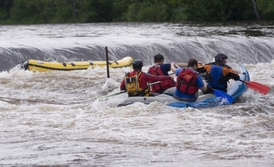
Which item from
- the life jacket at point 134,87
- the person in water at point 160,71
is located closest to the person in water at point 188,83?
the person in water at point 160,71

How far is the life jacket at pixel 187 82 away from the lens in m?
9.40

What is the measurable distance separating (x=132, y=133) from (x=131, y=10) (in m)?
39.6

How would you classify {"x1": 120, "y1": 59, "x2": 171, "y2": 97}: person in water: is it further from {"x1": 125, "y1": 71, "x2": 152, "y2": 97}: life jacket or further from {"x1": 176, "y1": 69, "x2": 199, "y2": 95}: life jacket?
{"x1": 176, "y1": 69, "x2": 199, "y2": 95}: life jacket

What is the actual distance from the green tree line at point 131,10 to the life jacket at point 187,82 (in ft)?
86.0

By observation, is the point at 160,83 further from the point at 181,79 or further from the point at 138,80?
the point at 181,79

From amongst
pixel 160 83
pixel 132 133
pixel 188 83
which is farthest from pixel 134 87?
pixel 132 133

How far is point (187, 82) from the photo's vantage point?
31.2 feet

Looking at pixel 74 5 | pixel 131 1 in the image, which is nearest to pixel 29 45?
pixel 131 1

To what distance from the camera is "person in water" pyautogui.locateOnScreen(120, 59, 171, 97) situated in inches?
383

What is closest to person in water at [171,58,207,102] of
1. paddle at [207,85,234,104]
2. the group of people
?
the group of people

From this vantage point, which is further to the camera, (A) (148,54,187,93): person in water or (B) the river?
(A) (148,54,187,93): person in water

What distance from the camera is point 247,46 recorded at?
2042cm

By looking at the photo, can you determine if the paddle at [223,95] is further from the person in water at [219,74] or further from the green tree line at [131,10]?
the green tree line at [131,10]

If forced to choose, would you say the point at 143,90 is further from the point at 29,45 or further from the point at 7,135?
the point at 29,45
